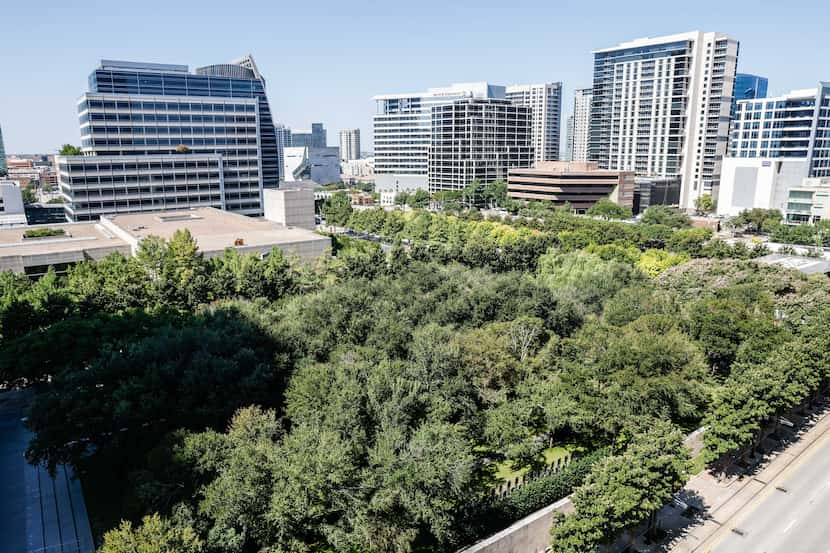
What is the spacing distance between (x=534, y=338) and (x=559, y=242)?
4578cm

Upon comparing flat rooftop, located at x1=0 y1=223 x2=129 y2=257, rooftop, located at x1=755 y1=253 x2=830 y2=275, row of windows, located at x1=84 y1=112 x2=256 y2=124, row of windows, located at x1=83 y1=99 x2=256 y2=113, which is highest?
row of windows, located at x1=83 y1=99 x2=256 y2=113

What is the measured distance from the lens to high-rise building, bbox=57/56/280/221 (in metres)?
96.8

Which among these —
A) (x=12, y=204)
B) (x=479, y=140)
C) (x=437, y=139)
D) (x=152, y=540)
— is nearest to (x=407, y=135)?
(x=437, y=139)

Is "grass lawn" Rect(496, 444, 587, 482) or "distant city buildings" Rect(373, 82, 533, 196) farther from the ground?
"distant city buildings" Rect(373, 82, 533, 196)

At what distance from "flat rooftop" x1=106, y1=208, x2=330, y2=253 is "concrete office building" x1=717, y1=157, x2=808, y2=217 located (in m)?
101

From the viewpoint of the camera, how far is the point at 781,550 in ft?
89.4

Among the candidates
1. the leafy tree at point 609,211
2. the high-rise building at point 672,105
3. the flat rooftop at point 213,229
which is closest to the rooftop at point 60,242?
the flat rooftop at point 213,229

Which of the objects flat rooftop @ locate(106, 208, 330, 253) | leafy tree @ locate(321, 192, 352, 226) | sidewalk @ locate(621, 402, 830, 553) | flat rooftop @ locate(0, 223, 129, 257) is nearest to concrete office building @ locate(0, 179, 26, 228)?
flat rooftop @ locate(0, 223, 129, 257)

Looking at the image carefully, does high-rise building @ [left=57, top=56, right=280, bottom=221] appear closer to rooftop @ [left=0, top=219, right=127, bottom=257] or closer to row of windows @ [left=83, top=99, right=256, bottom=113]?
row of windows @ [left=83, top=99, right=256, bottom=113]

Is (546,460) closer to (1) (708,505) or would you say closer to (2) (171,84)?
(1) (708,505)

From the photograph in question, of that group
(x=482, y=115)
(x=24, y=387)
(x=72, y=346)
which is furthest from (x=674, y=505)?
(x=482, y=115)

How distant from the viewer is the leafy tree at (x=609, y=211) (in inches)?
4783

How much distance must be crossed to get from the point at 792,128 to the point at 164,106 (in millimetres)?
136302

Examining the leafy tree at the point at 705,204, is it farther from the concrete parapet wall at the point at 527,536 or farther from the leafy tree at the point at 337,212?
the concrete parapet wall at the point at 527,536
